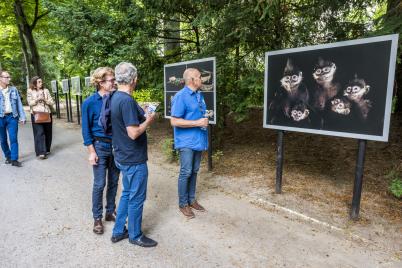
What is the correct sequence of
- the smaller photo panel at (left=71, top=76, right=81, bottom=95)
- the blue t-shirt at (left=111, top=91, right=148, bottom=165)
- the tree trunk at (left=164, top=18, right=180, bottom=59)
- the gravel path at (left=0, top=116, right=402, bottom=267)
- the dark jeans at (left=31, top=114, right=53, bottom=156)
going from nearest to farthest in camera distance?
the blue t-shirt at (left=111, top=91, right=148, bottom=165)
the gravel path at (left=0, top=116, right=402, bottom=267)
the dark jeans at (left=31, top=114, right=53, bottom=156)
the tree trunk at (left=164, top=18, right=180, bottom=59)
the smaller photo panel at (left=71, top=76, right=81, bottom=95)

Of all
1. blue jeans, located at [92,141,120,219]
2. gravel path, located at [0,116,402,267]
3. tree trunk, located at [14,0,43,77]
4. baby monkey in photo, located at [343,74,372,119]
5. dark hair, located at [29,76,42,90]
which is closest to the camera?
gravel path, located at [0,116,402,267]

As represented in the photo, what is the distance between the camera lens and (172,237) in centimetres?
358

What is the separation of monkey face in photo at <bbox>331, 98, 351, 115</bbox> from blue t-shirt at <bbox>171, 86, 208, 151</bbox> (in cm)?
168

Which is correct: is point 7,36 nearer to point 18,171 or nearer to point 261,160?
point 18,171

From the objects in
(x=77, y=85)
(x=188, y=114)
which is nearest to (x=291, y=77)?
(x=188, y=114)

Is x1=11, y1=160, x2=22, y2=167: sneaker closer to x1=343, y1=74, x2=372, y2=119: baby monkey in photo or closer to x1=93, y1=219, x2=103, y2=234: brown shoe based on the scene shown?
x1=93, y1=219, x2=103, y2=234: brown shoe

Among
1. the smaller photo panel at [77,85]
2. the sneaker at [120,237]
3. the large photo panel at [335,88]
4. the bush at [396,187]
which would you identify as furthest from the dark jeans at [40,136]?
the bush at [396,187]

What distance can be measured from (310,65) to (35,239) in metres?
4.02

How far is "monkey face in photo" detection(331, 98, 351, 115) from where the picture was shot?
147 inches

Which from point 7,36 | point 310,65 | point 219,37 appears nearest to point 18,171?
point 219,37

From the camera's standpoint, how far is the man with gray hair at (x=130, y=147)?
298cm

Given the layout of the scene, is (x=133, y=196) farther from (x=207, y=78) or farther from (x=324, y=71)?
(x=207, y=78)

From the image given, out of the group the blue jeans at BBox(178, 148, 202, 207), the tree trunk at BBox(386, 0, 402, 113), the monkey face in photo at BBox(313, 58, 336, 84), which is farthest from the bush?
the blue jeans at BBox(178, 148, 202, 207)

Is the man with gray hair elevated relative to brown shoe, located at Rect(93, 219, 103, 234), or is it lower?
elevated
